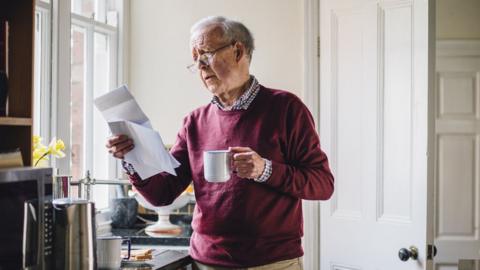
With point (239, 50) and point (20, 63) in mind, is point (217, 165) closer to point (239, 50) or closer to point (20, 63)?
point (239, 50)

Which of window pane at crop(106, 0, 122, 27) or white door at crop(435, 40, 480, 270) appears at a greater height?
window pane at crop(106, 0, 122, 27)

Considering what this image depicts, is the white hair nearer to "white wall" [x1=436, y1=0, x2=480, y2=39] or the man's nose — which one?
the man's nose

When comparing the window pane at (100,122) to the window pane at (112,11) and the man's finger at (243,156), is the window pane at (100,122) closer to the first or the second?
the window pane at (112,11)

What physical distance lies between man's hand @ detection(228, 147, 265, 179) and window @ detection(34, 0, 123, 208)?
1139 mm

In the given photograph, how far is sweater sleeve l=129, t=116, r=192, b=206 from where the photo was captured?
7.24ft

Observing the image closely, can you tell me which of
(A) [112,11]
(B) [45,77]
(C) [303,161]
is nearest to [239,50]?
(C) [303,161]

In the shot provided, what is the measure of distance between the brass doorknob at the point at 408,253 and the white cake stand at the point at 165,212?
104 cm

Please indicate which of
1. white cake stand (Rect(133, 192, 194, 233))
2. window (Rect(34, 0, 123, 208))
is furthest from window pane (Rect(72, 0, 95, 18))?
white cake stand (Rect(133, 192, 194, 233))

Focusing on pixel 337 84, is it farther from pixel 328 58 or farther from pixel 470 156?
pixel 470 156

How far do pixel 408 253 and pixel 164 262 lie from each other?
3.66 feet

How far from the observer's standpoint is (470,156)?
3.92m

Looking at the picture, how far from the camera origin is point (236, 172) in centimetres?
198

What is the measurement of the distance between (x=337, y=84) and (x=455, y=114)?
1226mm

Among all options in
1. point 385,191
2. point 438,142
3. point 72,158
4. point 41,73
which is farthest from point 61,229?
point 438,142
